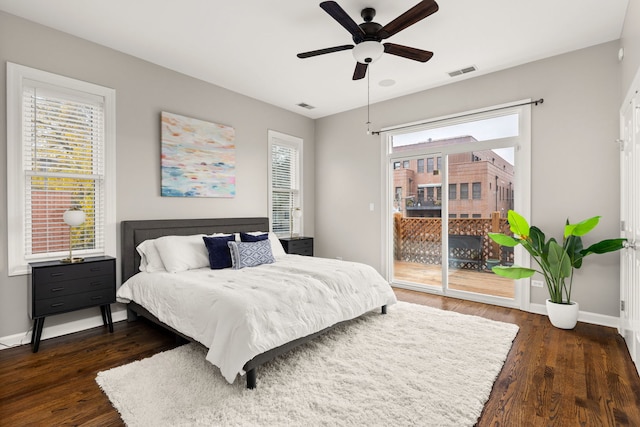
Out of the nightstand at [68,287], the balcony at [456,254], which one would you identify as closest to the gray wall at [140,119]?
the nightstand at [68,287]

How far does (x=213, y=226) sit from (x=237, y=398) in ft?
8.66

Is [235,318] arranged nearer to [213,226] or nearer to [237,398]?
[237,398]

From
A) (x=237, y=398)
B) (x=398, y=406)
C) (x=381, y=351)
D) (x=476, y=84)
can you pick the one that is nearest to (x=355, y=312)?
(x=381, y=351)

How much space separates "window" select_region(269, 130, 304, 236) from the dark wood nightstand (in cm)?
44

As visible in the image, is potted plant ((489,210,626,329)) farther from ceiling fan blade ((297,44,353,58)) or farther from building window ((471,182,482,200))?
ceiling fan blade ((297,44,353,58))

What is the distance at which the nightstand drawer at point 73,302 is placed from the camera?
9.02 ft

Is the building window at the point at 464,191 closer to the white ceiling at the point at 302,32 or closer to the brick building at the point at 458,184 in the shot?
the brick building at the point at 458,184

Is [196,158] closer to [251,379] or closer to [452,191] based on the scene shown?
[251,379]

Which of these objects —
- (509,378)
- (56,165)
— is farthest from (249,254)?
(509,378)

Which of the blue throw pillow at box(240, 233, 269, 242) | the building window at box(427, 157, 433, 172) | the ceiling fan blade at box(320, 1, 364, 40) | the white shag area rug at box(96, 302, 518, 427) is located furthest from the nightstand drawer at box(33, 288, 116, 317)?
the building window at box(427, 157, 433, 172)

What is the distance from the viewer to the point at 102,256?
3311 mm

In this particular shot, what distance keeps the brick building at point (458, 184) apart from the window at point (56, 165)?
12.7 feet

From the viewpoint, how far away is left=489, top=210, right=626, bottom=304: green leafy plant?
3.13m

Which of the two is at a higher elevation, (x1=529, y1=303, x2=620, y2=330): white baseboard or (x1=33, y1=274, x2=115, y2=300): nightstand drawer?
(x1=33, y1=274, x2=115, y2=300): nightstand drawer
